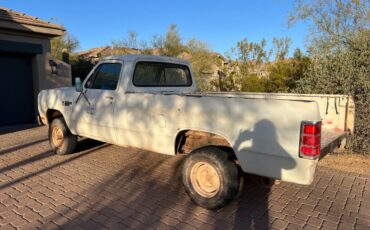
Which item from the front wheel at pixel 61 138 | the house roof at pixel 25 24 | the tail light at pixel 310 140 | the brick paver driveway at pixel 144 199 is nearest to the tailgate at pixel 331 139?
the tail light at pixel 310 140

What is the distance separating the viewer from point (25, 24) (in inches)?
403

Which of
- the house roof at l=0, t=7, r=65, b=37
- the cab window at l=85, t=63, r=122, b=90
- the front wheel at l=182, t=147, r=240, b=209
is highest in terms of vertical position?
the house roof at l=0, t=7, r=65, b=37

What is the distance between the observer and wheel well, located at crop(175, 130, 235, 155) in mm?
4133

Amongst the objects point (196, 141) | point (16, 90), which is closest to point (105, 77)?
point (196, 141)

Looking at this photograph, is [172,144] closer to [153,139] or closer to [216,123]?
[153,139]

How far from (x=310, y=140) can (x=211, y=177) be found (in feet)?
4.61

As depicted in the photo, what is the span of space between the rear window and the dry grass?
10.9 feet

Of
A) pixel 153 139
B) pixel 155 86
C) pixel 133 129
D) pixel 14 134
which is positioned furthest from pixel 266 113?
pixel 14 134

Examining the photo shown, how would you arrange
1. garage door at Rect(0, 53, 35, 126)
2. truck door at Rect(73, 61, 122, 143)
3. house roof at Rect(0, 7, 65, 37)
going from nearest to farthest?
truck door at Rect(73, 61, 122, 143), house roof at Rect(0, 7, 65, 37), garage door at Rect(0, 53, 35, 126)

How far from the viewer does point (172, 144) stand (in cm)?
432

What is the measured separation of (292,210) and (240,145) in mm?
1268

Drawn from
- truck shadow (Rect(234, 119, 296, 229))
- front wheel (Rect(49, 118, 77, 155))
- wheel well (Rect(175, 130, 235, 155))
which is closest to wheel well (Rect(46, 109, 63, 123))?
front wheel (Rect(49, 118, 77, 155))

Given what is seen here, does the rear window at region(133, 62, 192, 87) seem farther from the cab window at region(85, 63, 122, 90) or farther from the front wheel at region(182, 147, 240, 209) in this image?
the front wheel at region(182, 147, 240, 209)

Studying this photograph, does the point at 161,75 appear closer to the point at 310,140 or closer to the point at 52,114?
the point at 52,114
